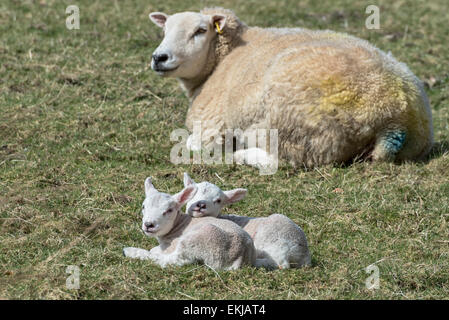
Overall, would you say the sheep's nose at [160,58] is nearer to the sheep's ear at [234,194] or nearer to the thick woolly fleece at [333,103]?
the thick woolly fleece at [333,103]

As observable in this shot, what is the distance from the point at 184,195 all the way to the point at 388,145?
8.51 feet

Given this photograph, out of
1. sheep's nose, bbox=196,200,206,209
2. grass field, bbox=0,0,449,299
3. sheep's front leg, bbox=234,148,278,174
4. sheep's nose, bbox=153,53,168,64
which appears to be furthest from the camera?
sheep's nose, bbox=153,53,168,64

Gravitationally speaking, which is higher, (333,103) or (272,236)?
(333,103)

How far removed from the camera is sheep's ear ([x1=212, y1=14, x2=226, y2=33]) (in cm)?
810

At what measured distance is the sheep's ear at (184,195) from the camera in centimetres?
512

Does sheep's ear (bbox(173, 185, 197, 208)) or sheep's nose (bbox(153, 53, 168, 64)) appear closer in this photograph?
sheep's ear (bbox(173, 185, 197, 208))

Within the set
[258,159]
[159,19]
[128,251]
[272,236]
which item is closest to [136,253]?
[128,251]

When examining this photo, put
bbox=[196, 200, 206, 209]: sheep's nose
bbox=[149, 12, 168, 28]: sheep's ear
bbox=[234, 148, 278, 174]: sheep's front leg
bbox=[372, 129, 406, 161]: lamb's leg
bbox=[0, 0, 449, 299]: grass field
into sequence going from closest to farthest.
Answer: bbox=[0, 0, 449, 299]: grass field → bbox=[196, 200, 206, 209]: sheep's nose → bbox=[372, 129, 406, 161]: lamb's leg → bbox=[234, 148, 278, 174]: sheep's front leg → bbox=[149, 12, 168, 28]: sheep's ear

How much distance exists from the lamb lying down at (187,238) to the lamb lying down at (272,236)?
0.34 feet

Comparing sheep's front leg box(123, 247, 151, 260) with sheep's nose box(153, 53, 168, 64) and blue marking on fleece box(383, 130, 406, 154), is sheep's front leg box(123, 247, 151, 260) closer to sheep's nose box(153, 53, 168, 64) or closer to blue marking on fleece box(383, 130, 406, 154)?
blue marking on fleece box(383, 130, 406, 154)

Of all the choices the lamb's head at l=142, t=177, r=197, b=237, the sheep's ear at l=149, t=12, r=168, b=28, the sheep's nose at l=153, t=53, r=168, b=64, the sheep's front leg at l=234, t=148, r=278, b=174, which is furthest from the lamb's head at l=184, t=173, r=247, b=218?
the sheep's ear at l=149, t=12, r=168, b=28

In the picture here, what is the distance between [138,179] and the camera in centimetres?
688

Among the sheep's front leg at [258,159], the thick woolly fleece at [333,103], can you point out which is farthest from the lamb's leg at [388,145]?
the sheep's front leg at [258,159]

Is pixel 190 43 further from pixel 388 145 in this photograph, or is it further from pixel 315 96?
pixel 388 145
